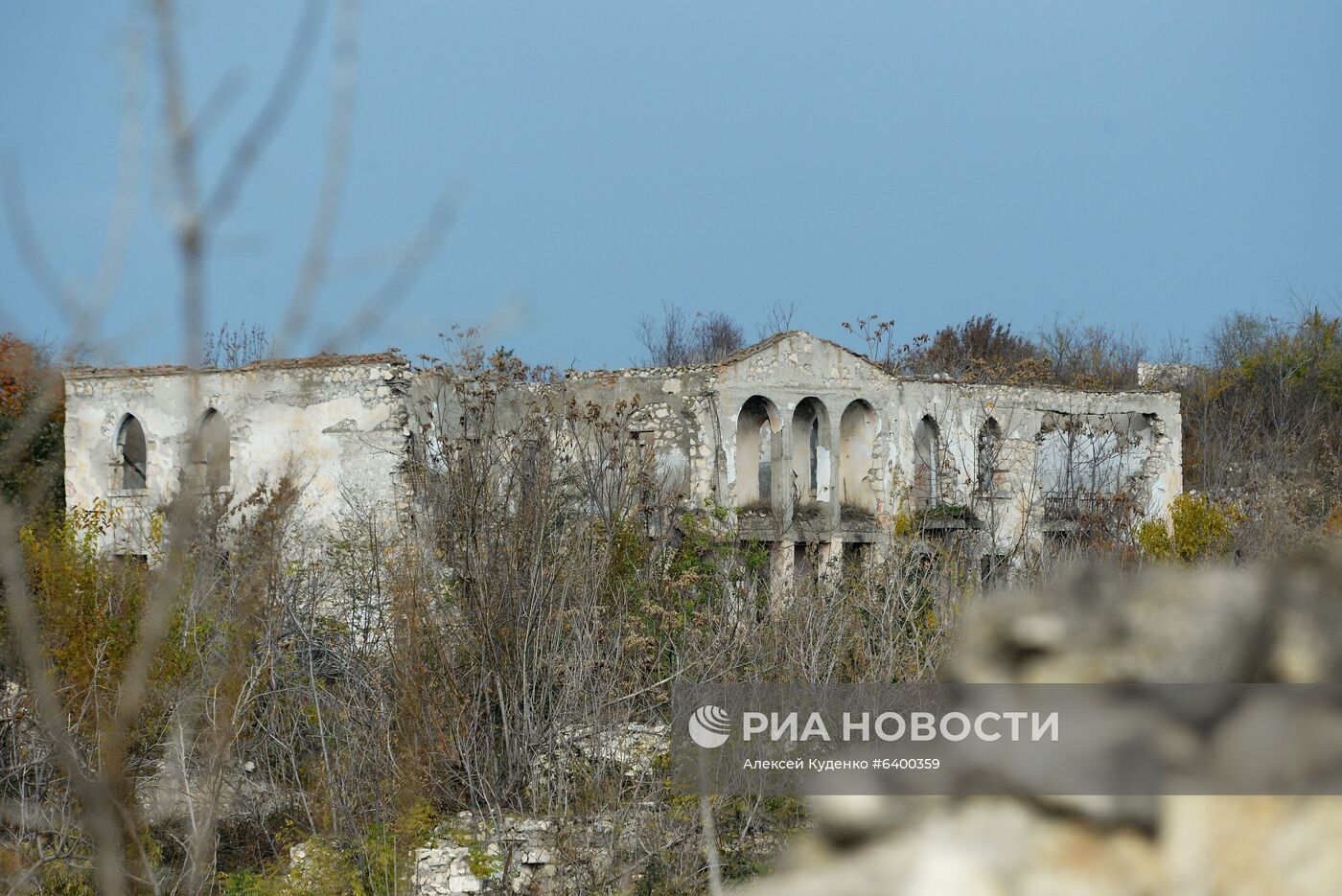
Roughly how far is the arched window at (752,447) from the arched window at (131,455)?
8335 mm

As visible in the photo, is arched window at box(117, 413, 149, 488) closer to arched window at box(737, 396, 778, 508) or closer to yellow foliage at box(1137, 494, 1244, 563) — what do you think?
arched window at box(737, 396, 778, 508)

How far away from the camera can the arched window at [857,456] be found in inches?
696

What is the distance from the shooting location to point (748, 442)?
17.6 metres

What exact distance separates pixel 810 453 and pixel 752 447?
3.34ft

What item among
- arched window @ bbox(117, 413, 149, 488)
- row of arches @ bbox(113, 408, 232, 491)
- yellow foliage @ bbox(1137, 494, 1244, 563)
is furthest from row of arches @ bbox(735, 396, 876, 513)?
arched window @ bbox(117, 413, 149, 488)

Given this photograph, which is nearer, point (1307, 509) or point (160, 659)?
point (160, 659)

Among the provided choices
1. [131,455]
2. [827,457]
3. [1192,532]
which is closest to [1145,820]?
[1192,532]

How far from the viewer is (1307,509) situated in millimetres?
17453

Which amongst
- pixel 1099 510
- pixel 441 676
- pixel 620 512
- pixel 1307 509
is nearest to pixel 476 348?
pixel 620 512

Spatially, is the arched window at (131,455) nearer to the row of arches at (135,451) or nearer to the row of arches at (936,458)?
the row of arches at (135,451)

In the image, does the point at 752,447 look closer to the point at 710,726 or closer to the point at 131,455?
the point at 131,455

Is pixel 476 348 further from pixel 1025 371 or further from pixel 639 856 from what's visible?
pixel 1025 371

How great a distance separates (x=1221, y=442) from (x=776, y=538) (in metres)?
13.3

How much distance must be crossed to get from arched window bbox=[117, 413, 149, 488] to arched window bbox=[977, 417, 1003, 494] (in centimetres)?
1207
